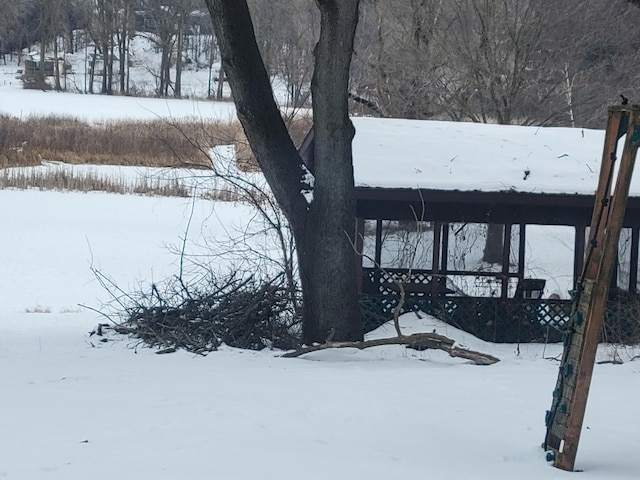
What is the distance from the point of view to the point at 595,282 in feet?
16.4

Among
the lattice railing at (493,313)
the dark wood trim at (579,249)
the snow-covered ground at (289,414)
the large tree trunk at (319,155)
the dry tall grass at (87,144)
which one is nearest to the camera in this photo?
the snow-covered ground at (289,414)

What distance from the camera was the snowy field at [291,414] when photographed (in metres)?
5.03

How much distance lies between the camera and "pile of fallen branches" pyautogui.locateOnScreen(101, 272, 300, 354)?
1141 cm

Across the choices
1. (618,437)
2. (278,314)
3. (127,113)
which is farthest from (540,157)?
(127,113)

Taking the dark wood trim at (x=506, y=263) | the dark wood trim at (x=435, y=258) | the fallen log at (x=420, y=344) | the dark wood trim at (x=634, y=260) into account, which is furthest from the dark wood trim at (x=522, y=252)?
the fallen log at (x=420, y=344)

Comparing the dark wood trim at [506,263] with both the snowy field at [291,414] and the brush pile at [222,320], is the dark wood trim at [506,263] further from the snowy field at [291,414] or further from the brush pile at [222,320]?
the brush pile at [222,320]

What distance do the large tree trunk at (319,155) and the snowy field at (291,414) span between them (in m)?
0.74

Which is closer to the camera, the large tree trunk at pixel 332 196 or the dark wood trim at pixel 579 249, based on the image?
the large tree trunk at pixel 332 196

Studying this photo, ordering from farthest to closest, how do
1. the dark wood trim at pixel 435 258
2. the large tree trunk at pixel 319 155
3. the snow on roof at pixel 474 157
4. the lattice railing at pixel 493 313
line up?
the dark wood trim at pixel 435 258
the lattice railing at pixel 493 313
the snow on roof at pixel 474 157
the large tree trunk at pixel 319 155

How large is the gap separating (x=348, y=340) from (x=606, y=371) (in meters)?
3.03

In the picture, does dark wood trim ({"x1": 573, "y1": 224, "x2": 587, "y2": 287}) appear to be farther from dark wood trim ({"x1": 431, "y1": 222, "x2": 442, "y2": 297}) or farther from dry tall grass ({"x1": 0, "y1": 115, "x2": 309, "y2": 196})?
dry tall grass ({"x1": 0, "y1": 115, "x2": 309, "y2": 196})

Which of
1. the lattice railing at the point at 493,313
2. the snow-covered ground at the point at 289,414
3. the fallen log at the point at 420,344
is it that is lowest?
the lattice railing at the point at 493,313

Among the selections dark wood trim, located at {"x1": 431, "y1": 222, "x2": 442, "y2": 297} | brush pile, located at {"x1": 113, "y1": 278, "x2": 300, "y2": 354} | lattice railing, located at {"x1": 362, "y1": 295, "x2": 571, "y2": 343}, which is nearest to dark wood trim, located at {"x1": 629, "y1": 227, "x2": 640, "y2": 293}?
lattice railing, located at {"x1": 362, "y1": 295, "x2": 571, "y2": 343}

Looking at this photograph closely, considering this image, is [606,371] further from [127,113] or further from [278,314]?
[127,113]
